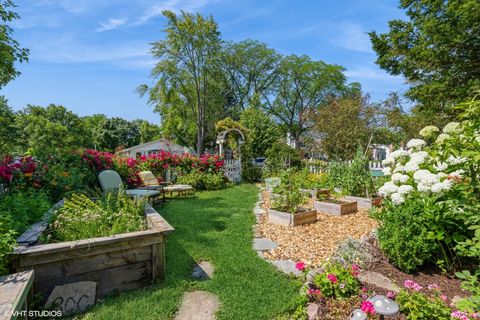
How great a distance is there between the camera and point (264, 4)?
21.3 ft

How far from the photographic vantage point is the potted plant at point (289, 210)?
5.01 meters

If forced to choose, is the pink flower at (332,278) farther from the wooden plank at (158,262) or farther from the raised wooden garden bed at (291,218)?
the raised wooden garden bed at (291,218)

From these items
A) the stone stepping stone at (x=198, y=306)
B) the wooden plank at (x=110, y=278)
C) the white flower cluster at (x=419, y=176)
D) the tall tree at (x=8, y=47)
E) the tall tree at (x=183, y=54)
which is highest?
the tall tree at (x=183, y=54)

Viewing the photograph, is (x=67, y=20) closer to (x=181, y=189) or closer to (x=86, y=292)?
(x=181, y=189)

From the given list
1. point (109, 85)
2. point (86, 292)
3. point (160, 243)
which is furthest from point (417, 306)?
point (109, 85)

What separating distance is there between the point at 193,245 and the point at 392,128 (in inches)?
495

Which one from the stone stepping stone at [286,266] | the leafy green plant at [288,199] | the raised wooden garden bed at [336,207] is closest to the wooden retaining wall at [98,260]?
the stone stepping stone at [286,266]

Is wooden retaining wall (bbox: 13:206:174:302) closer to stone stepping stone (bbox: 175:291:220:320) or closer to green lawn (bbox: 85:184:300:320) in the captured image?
green lawn (bbox: 85:184:300:320)

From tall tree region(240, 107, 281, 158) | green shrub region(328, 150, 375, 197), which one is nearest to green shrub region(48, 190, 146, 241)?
green shrub region(328, 150, 375, 197)

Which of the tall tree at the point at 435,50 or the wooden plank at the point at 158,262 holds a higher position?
the tall tree at the point at 435,50

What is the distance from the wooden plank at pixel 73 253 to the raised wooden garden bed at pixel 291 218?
9.06ft

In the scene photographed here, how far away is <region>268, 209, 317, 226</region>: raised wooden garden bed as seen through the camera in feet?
16.3

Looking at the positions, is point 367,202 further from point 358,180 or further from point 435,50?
point 435,50

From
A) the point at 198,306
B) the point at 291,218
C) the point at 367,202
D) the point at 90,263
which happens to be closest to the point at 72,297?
the point at 90,263
